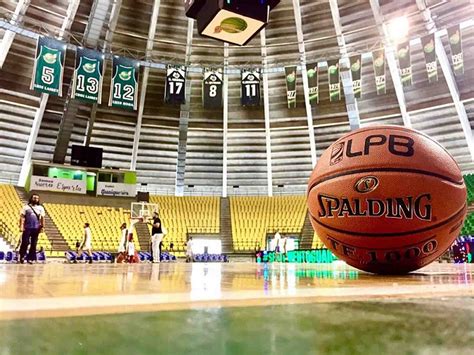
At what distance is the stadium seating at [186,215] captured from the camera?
2636cm

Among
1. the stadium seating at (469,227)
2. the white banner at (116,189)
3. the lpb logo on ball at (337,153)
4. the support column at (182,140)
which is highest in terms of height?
the support column at (182,140)

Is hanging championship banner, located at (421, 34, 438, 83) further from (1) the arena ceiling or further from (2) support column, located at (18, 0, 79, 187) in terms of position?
(2) support column, located at (18, 0, 79, 187)

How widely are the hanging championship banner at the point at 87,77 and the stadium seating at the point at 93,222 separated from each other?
7361 millimetres

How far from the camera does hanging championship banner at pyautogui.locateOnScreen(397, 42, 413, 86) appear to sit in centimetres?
1967

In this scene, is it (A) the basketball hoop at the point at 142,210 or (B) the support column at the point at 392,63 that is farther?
(A) the basketball hoop at the point at 142,210

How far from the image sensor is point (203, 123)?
1093 inches

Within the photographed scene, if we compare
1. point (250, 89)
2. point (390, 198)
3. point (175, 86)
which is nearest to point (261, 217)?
point (250, 89)

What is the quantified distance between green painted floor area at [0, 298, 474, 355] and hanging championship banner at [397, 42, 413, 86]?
66.3 ft

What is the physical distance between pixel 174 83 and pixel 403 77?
35.1ft

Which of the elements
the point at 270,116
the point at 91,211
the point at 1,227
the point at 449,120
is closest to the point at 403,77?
the point at 449,120

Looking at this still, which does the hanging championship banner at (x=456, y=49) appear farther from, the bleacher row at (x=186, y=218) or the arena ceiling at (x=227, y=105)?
the bleacher row at (x=186, y=218)

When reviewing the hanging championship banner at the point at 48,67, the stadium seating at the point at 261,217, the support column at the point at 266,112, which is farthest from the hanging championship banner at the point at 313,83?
the hanging championship banner at the point at 48,67

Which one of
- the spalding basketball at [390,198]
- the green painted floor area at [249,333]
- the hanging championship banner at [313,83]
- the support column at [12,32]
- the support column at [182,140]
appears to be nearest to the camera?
the green painted floor area at [249,333]

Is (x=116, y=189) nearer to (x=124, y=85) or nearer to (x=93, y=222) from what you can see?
(x=93, y=222)
